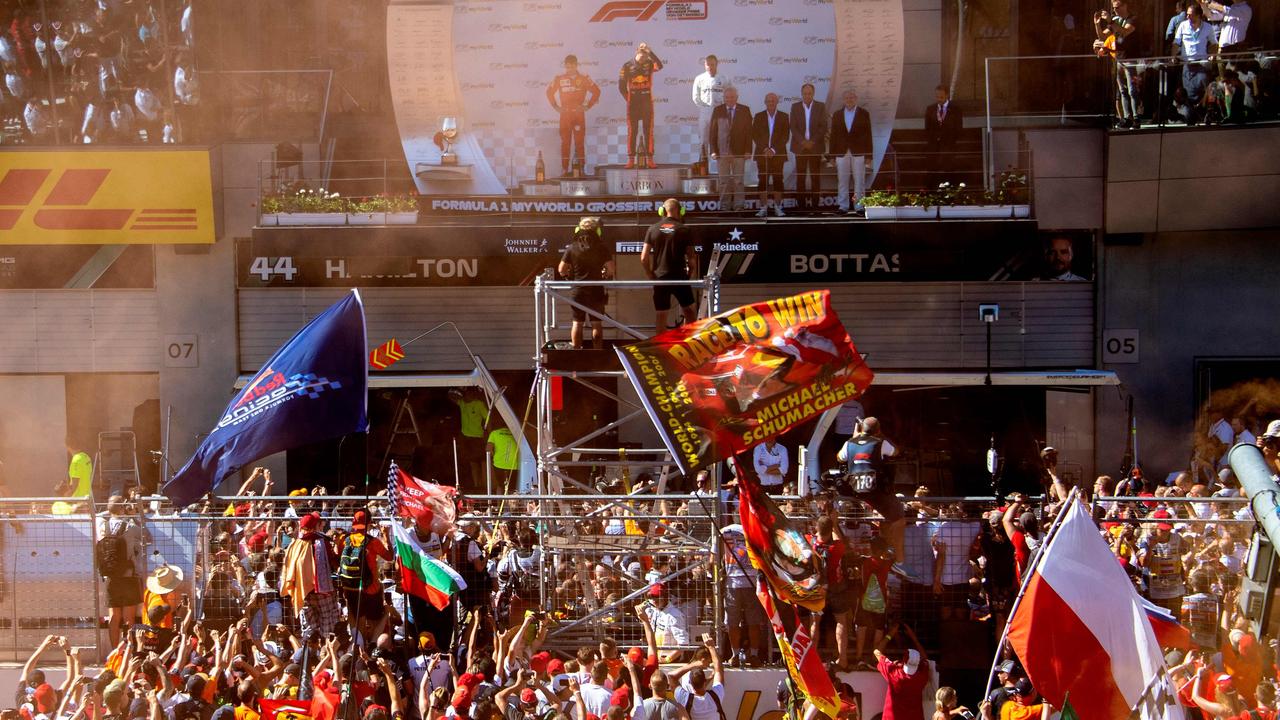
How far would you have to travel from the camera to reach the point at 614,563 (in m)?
11.6

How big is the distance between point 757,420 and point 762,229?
7844 mm

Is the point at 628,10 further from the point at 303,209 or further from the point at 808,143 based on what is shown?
the point at 303,209

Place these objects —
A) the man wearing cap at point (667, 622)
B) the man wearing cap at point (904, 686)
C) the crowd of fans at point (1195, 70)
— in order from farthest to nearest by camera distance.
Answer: the crowd of fans at point (1195, 70), the man wearing cap at point (667, 622), the man wearing cap at point (904, 686)

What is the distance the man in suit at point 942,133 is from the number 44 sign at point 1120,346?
2.86m

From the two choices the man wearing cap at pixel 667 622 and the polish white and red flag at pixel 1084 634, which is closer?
the polish white and red flag at pixel 1084 634

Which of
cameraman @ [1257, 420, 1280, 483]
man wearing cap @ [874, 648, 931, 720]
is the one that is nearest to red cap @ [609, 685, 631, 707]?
man wearing cap @ [874, 648, 931, 720]

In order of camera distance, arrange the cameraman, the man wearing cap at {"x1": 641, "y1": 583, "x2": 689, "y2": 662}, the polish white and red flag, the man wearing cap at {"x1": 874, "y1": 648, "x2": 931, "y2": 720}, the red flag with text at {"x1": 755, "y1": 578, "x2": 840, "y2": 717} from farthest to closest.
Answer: the man wearing cap at {"x1": 641, "y1": 583, "x2": 689, "y2": 662} < the cameraman < the man wearing cap at {"x1": 874, "y1": 648, "x2": 931, "y2": 720} < the red flag with text at {"x1": 755, "y1": 578, "x2": 840, "y2": 717} < the polish white and red flag

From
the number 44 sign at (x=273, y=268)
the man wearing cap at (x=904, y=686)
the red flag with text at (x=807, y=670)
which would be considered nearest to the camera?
the red flag with text at (x=807, y=670)

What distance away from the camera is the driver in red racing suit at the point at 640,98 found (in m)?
17.8

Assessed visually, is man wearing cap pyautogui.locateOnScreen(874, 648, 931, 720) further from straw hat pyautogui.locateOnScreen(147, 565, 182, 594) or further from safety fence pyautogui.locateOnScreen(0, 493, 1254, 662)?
straw hat pyautogui.locateOnScreen(147, 565, 182, 594)

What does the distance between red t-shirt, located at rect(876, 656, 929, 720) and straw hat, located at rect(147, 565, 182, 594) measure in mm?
5404

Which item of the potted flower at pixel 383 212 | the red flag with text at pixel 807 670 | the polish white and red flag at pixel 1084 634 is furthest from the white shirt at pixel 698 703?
the potted flower at pixel 383 212

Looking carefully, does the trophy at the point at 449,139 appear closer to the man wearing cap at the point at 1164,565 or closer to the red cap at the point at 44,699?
the red cap at the point at 44,699

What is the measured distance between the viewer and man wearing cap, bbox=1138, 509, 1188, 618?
1079 cm
